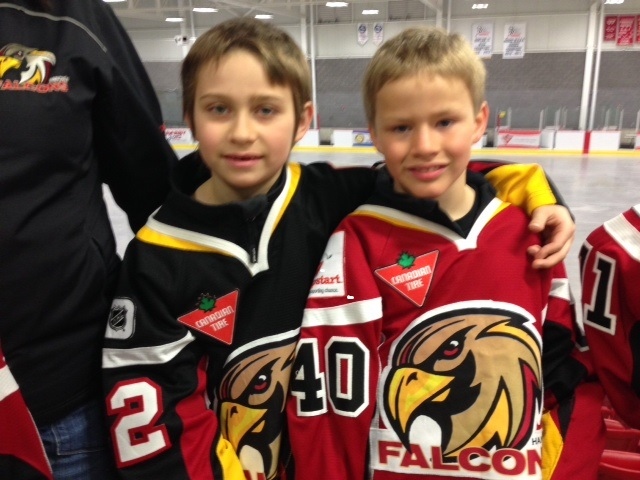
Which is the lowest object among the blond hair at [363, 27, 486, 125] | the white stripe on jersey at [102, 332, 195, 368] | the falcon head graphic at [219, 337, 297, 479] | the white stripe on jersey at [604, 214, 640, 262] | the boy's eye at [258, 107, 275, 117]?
the falcon head graphic at [219, 337, 297, 479]

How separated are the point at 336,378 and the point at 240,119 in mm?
457

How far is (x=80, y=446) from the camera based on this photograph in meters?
0.99

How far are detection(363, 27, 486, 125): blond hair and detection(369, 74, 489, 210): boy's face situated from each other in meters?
0.02

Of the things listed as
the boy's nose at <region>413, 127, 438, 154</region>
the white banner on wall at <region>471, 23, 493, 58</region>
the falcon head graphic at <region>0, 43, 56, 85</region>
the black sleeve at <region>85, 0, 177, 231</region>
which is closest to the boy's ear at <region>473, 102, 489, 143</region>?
the boy's nose at <region>413, 127, 438, 154</region>

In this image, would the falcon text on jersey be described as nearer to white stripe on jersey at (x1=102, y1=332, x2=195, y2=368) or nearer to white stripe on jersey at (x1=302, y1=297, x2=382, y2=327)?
white stripe on jersey at (x1=302, y1=297, x2=382, y2=327)

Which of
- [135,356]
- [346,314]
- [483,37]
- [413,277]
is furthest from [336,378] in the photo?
[483,37]

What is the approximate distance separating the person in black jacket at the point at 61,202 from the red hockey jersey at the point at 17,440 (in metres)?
0.03

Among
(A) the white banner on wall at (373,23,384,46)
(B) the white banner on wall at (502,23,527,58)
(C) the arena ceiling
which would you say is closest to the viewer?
(C) the arena ceiling

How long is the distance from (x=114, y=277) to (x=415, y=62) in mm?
639

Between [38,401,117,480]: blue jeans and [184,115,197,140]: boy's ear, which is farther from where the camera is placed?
[184,115,197,140]: boy's ear

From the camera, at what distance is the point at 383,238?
106 cm

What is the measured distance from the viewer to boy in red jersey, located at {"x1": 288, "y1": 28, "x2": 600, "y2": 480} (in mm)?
981

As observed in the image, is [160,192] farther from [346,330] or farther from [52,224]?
[346,330]

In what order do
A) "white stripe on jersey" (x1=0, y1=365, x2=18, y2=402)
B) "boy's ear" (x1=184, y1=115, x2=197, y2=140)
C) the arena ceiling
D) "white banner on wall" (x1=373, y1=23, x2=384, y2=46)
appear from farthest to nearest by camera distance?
"white banner on wall" (x1=373, y1=23, x2=384, y2=46)
the arena ceiling
"boy's ear" (x1=184, y1=115, x2=197, y2=140)
"white stripe on jersey" (x1=0, y1=365, x2=18, y2=402)
